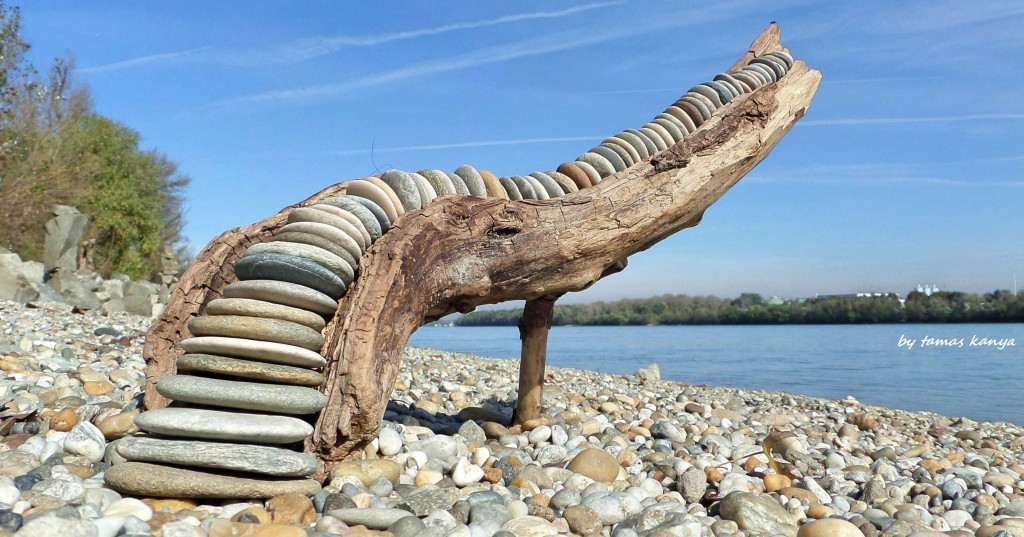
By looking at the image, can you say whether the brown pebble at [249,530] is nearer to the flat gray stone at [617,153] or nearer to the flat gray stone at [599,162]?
the flat gray stone at [599,162]

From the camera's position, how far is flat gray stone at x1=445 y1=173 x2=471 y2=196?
183 inches

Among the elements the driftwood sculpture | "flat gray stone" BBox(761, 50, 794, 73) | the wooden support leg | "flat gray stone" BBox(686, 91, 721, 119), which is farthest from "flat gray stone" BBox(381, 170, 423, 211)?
"flat gray stone" BBox(761, 50, 794, 73)

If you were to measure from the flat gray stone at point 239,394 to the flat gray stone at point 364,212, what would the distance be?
1.06 metres

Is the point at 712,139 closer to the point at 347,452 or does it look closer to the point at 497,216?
the point at 497,216

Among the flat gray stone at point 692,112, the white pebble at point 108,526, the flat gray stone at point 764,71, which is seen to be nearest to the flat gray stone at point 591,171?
the flat gray stone at point 692,112

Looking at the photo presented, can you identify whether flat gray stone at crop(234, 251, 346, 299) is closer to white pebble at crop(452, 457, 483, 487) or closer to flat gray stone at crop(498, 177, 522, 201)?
white pebble at crop(452, 457, 483, 487)

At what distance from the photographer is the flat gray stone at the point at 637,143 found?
18.0 feet

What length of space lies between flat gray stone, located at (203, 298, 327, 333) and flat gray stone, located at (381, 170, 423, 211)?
999 millimetres

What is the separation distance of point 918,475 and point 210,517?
427 cm

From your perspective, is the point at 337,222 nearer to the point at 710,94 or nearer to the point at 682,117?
the point at 682,117

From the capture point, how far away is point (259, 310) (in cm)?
358

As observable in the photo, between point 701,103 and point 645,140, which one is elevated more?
point 701,103

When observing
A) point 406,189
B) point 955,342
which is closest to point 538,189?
point 406,189

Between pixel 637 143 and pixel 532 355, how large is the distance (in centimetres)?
179
